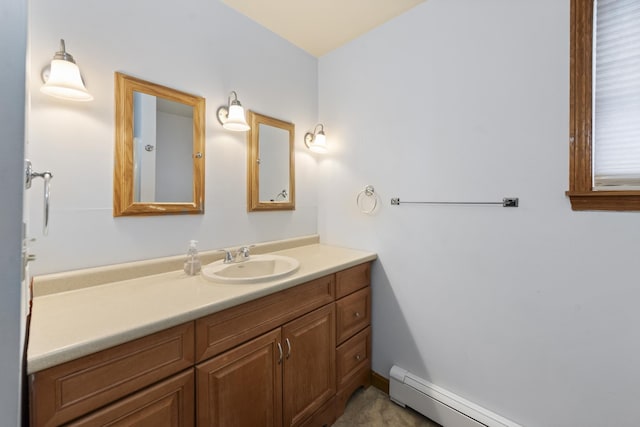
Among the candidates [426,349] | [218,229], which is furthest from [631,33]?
[218,229]

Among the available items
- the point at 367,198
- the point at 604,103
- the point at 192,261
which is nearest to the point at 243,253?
the point at 192,261

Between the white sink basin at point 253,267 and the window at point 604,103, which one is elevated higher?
the window at point 604,103

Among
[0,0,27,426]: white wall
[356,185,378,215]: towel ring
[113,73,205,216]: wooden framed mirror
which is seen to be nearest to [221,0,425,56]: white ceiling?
[113,73,205,216]: wooden framed mirror

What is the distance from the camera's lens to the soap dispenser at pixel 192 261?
4.38 feet

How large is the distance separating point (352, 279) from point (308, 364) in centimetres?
53

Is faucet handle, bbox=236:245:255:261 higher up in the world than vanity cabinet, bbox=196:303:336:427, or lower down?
higher up

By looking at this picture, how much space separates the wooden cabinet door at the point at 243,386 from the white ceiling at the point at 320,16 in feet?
6.01

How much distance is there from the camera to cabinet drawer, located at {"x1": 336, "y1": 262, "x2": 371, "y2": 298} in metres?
1.55

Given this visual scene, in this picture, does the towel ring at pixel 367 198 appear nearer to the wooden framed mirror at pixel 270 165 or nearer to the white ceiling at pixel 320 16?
the wooden framed mirror at pixel 270 165

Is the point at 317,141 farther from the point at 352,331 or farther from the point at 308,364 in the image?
the point at 308,364

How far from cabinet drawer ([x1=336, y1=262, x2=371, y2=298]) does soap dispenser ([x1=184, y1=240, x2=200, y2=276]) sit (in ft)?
2.45

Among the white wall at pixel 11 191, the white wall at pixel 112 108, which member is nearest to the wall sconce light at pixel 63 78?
the white wall at pixel 112 108

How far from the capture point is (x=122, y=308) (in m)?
0.93

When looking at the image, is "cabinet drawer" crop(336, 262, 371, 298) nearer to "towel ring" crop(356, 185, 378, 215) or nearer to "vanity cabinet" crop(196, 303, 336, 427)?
"vanity cabinet" crop(196, 303, 336, 427)
